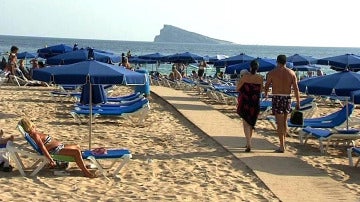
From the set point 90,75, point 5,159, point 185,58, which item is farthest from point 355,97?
point 185,58

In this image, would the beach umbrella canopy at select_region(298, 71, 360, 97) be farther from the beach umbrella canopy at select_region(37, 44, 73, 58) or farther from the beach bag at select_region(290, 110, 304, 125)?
the beach umbrella canopy at select_region(37, 44, 73, 58)

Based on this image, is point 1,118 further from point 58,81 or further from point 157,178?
point 157,178

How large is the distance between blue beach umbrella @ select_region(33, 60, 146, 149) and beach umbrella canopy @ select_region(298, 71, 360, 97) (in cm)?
256

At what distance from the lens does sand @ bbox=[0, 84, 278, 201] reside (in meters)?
5.95

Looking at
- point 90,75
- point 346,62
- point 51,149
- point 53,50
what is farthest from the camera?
point 53,50

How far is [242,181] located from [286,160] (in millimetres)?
1386

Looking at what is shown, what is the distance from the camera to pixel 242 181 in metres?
6.67

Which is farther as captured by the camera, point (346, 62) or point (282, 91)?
point (346, 62)

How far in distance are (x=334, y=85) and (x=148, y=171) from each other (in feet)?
10.0

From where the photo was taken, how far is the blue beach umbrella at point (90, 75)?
24.1 ft

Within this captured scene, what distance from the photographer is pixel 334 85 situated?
26.9 ft

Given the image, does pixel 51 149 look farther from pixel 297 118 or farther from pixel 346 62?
pixel 346 62

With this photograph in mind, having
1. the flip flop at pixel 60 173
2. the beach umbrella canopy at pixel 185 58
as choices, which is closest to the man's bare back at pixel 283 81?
Answer: the flip flop at pixel 60 173

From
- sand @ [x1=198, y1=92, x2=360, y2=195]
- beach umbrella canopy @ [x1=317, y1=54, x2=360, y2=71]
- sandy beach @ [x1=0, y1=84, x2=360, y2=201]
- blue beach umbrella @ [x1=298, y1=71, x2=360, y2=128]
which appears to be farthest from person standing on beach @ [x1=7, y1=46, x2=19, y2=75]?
blue beach umbrella @ [x1=298, y1=71, x2=360, y2=128]
